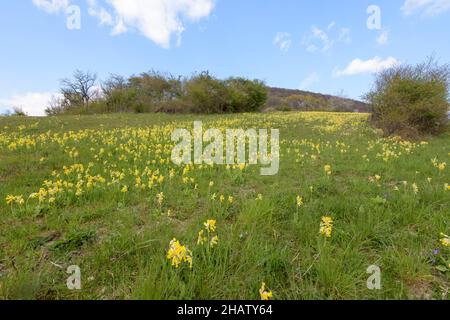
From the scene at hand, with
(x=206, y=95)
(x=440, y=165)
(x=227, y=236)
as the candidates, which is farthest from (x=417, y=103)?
(x=206, y=95)

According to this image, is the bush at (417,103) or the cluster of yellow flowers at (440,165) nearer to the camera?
the cluster of yellow flowers at (440,165)

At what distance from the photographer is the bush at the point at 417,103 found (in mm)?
12922

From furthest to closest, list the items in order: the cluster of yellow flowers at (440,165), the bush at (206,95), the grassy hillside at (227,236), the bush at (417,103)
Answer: the bush at (206,95) → the bush at (417,103) → the cluster of yellow flowers at (440,165) → the grassy hillside at (227,236)

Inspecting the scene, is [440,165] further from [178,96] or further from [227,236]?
[178,96]

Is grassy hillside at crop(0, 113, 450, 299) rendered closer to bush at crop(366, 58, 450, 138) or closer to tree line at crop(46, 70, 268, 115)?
bush at crop(366, 58, 450, 138)

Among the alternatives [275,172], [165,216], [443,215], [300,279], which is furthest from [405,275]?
[275,172]

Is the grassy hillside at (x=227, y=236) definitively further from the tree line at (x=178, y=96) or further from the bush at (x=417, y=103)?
the tree line at (x=178, y=96)

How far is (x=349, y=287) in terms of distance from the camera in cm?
239

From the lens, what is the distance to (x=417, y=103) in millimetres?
13008

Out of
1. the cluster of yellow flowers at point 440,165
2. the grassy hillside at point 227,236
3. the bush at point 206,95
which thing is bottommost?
the grassy hillside at point 227,236

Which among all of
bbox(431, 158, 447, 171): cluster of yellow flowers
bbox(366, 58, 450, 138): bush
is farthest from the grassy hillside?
bbox(366, 58, 450, 138): bush

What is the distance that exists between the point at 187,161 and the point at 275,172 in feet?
8.24

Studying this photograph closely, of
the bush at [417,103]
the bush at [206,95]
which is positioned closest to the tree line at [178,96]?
the bush at [206,95]

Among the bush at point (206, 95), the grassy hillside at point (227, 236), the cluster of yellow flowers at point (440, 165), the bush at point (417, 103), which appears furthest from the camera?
the bush at point (206, 95)
